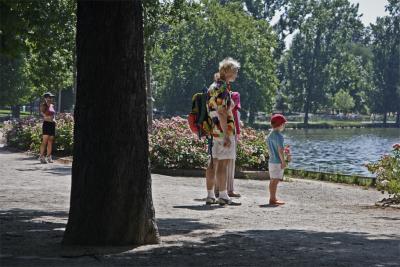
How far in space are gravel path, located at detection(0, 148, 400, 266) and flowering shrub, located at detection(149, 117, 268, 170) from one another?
2.49m

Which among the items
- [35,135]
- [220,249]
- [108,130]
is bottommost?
[220,249]

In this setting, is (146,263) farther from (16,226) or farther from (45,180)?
(45,180)

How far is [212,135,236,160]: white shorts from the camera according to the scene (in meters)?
10.8

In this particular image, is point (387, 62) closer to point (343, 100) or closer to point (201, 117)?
point (343, 100)

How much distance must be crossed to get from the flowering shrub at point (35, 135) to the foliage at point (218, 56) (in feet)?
165

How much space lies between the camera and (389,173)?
500 inches

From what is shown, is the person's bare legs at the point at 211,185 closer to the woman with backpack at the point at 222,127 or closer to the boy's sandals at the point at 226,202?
the woman with backpack at the point at 222,127

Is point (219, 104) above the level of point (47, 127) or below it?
above

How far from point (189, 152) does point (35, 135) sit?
8.88 m

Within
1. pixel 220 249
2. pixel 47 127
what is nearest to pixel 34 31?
pixel 220 249

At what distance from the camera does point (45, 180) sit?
1389 centimetres

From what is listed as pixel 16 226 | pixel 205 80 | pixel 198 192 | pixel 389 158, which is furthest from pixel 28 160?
pixel 205 80

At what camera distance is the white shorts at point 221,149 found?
1077cm

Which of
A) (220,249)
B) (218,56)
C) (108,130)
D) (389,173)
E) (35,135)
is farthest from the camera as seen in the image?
(218,56)
